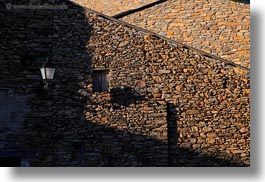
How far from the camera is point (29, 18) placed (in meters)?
6.14

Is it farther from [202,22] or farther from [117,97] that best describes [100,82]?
[202,22]

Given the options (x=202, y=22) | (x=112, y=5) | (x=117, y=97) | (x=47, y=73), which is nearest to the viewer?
(x=47, y=73)

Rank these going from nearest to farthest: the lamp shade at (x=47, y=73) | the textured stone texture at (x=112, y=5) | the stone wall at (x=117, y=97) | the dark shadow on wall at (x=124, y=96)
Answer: the lamp shade at (x=47, y=73) → the stone wall at (x=117, y=97) → the dark shadow on wall at (x=124, y=96) → the textured stone texture at (x=112, y=5)

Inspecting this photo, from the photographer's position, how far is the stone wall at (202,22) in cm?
727

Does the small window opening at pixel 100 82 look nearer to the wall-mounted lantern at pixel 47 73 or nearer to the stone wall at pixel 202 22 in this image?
the wall-mounted lantern at pixel 47 73

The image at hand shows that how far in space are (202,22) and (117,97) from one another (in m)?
2.30

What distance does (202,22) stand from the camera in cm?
758

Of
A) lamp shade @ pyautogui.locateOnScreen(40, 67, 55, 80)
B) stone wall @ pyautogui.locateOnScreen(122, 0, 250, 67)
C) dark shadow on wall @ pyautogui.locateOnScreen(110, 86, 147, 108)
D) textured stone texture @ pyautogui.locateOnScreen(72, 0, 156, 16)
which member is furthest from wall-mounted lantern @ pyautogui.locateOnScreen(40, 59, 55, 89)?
textured stone texture @ pyautogui.locateOnScreen(72, 0, 156, 16)

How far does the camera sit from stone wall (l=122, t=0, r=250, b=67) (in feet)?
23.9

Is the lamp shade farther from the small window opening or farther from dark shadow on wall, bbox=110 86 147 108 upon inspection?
dark shadow on wall, bbox=110 86 147 108

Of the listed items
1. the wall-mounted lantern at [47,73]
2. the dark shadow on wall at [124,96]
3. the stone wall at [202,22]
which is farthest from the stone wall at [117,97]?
the stone wall at [202,22]

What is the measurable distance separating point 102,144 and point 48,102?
800 millimetres

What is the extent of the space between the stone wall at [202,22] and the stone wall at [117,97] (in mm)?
1323

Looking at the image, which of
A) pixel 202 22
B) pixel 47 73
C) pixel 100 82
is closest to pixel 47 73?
pixel 47 73
